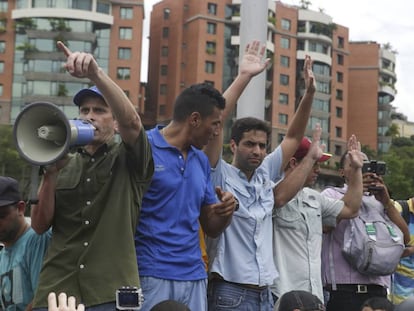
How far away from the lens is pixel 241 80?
501 cm

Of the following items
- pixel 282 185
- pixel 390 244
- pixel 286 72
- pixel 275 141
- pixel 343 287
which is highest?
pixel 286 72

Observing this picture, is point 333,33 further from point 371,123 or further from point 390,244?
point 390,244

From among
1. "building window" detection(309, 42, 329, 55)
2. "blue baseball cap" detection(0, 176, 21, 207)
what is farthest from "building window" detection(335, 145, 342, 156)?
"blue baseball cap" detection(0, 176, 21, 207)

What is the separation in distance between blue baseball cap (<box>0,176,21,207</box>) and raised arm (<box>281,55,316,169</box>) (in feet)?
6.73

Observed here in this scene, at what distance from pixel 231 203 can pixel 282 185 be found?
105 centimetres

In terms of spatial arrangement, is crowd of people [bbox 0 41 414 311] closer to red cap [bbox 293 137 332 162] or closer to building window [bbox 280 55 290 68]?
red cap [bbox 293 137 332 162]

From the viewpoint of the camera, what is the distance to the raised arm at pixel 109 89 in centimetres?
333

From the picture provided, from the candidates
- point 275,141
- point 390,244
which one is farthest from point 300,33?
point 390,244

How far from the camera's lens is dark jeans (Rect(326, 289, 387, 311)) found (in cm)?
564

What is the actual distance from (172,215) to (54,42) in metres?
57.9

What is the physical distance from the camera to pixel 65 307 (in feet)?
8.89

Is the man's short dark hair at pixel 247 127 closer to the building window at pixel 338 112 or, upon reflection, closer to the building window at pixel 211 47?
the building window at pixel 211 47

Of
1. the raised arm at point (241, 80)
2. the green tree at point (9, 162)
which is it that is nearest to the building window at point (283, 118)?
the green tree at point (9, 162)

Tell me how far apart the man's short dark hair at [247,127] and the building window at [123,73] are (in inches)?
2327
